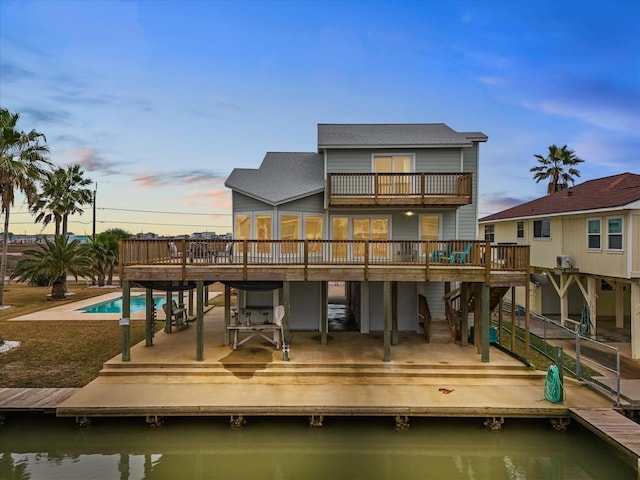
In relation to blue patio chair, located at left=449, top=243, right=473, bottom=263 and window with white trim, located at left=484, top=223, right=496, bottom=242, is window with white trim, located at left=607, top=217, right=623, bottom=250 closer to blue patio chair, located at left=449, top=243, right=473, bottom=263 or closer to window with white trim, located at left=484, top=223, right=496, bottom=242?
blue patio chair, located at left=449, top=243, right=473, bottom=263

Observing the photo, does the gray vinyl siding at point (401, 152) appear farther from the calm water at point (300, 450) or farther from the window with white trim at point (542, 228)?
the calm water at point (300, 450)

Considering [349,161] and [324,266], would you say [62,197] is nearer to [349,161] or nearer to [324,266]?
[349,161]

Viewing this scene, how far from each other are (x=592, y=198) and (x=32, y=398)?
21.6 meters

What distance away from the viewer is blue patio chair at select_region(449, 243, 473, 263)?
12.2 m

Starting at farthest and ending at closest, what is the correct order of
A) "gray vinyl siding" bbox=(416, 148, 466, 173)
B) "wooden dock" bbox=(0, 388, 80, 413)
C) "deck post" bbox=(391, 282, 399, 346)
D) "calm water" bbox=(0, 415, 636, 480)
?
"gray vinyl siding" bbox=(416, 148, 466, 173)
"deck post" bbox=(391, 282, 399, 346)
"wooden dock" bbox=(0, 388, 80, 413)
"calm water" bbox=(0, 415, 636, 480)

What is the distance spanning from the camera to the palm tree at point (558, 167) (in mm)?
35688

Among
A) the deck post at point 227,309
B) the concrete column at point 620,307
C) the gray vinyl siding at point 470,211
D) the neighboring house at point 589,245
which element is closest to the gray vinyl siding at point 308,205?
the deck post at point 227,309

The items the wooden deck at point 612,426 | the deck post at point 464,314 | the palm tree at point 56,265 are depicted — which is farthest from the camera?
the palm tree at point 56,265

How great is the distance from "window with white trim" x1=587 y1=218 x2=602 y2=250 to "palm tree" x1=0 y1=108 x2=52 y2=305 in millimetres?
24917

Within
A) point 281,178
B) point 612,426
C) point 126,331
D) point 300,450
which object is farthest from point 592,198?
point 126,331

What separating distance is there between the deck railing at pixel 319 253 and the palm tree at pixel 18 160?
9.46 metres

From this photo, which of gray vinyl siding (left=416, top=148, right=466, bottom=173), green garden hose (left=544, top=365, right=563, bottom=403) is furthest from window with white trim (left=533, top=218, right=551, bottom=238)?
green garden hose (left=544, top=365, right=563, bottom=403)

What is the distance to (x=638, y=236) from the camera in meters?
13.3

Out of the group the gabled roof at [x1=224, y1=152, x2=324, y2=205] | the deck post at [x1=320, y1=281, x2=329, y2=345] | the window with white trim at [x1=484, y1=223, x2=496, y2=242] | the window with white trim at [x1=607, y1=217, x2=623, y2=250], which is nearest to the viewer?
the deck post at [x1=320, y1=281, x2=329, y2=345]
